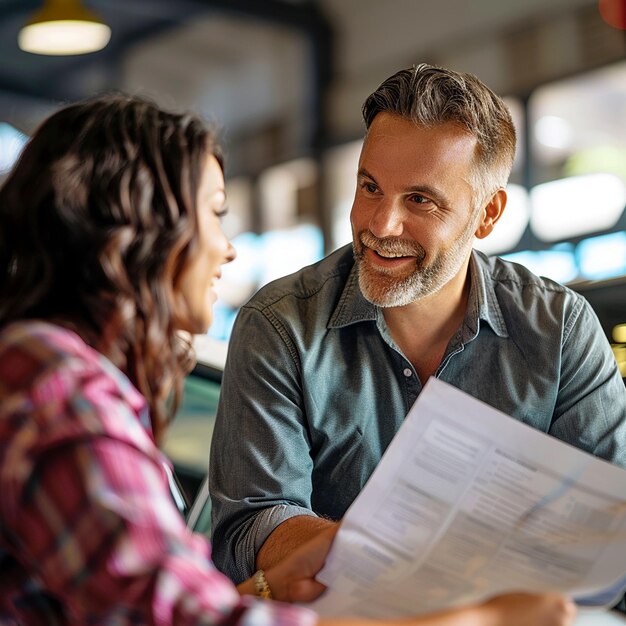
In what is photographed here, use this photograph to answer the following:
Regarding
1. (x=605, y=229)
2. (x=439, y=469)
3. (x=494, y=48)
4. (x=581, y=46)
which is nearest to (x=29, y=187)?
(x=439, y=469)

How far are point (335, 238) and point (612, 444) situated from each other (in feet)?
24.9

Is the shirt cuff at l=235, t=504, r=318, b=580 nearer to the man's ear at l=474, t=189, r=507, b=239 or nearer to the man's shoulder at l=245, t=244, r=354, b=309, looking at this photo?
the man's shoulder at l=245, t=244, r=354, b=309

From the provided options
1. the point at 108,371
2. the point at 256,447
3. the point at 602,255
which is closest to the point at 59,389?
the point at 108,371

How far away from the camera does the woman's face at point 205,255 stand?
110cm

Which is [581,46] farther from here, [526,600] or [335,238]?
[526,600]

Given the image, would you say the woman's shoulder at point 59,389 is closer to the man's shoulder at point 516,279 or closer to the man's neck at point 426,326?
the man's neck at point 426,326

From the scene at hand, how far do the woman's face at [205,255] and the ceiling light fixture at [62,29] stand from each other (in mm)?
5334

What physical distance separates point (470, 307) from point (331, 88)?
313 inches

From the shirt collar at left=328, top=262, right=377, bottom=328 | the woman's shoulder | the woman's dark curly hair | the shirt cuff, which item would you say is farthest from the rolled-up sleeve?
the woman's shoulder

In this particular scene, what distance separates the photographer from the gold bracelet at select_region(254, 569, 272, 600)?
1290 mm

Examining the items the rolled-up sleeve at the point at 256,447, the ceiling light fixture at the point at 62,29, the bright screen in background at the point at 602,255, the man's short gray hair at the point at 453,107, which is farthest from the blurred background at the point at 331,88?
the rolled-up sleeve at the point at 256,447

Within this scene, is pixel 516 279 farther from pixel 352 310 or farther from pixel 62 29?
pixel 62 29

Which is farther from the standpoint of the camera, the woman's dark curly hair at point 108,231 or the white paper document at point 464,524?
the white paper document at point 464,524

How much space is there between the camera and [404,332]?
1.87 metres
